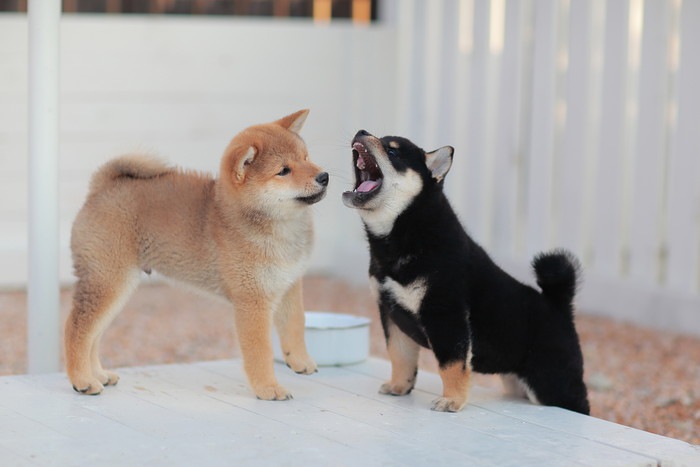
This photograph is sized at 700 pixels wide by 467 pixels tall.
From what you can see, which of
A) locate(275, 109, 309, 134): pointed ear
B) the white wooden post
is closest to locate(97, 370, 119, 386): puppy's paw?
the white wooden post

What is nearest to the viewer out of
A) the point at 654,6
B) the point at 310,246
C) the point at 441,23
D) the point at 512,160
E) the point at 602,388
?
the point at 310,246

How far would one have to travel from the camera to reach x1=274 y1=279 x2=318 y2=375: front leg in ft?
11.0

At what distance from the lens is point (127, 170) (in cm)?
330

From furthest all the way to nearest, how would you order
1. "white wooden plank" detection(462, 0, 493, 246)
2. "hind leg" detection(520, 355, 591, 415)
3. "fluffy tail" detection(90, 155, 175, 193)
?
"white wooden plank" detection(462, 0, 493, 246) < "fluffy tail" detection(90, 155, 175, 193) < "hind leg" detection(520, 355, 591, 415)

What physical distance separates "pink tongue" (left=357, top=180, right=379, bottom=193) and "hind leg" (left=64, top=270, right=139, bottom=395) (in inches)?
30.4

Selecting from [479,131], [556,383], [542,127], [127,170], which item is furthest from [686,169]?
[127,170]

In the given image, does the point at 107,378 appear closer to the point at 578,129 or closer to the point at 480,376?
the point at 480,376

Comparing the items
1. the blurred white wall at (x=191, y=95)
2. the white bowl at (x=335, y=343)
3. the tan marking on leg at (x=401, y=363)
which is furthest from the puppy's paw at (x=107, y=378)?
the blurred white wall at (x=191, y=95)

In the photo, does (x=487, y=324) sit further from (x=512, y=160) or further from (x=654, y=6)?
(x=512, y=160)

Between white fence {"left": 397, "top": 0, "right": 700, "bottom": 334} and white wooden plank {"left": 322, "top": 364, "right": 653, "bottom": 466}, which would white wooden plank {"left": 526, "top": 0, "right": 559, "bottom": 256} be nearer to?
white fence {"left": 397, "top": 0, "right": 700, "bottom": 334}

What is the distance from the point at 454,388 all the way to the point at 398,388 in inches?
11.5

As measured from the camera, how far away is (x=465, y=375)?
3055 millimetres

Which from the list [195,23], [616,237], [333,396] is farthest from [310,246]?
[195,23]

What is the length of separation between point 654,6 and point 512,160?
4.64 ft
